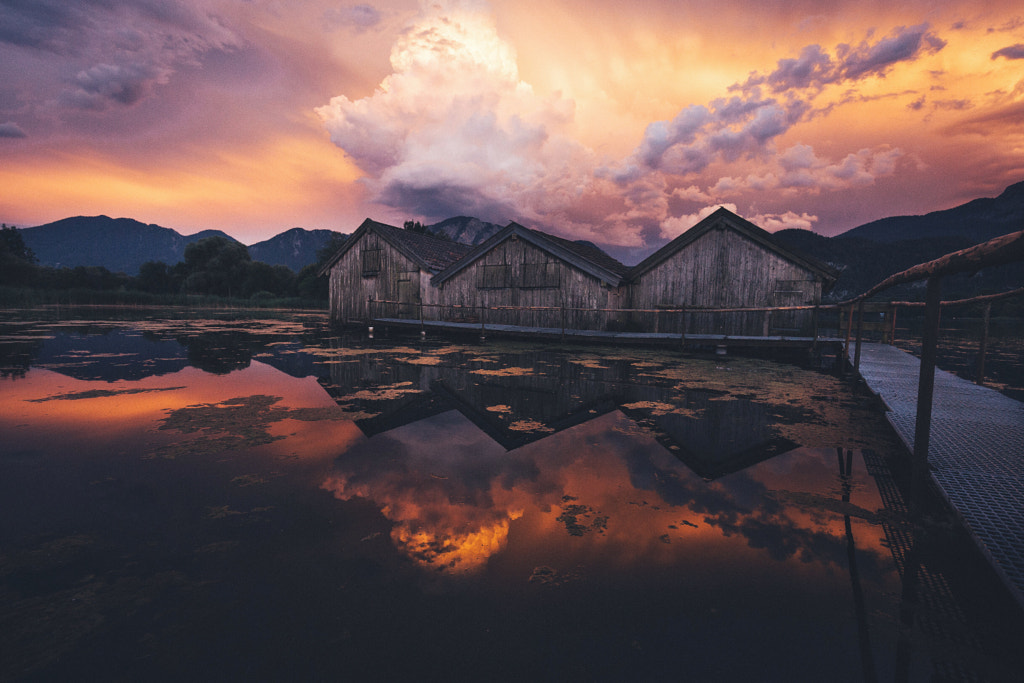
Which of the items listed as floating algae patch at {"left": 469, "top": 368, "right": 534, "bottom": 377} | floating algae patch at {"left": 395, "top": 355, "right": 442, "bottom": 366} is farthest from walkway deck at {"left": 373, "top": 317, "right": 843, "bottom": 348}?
floating algae patch at {"left": 469, "top": 368, "right": 534, "bottom": 377}

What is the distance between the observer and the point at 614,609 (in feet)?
7.30

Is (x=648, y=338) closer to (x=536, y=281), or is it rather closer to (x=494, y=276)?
(x=536, y=281)

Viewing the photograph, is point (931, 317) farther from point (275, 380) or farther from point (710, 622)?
point (275, 380)

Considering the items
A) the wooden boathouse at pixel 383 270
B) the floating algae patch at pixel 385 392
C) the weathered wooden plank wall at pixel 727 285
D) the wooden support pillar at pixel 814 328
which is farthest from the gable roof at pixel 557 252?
the floating algae patch at pixel 385 392

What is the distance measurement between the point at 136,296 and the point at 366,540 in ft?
206

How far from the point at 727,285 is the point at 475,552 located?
1723 cm

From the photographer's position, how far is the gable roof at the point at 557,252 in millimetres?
17719

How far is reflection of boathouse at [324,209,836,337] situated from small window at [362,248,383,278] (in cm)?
11

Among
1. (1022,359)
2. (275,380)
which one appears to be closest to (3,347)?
(275,380)

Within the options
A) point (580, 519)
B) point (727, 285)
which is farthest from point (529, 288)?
point (580, 519)

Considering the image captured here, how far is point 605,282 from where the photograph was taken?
17.7 m

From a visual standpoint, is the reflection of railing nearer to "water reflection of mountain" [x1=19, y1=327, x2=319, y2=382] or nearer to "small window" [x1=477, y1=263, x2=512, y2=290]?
"small window" [x1=477, y1=263, x2=512, y2=290]

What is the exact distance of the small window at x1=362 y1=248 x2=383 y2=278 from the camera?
82.4 feet

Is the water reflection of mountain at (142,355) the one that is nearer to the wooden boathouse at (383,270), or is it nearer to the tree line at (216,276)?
the wooden boathouse at (383,270)
